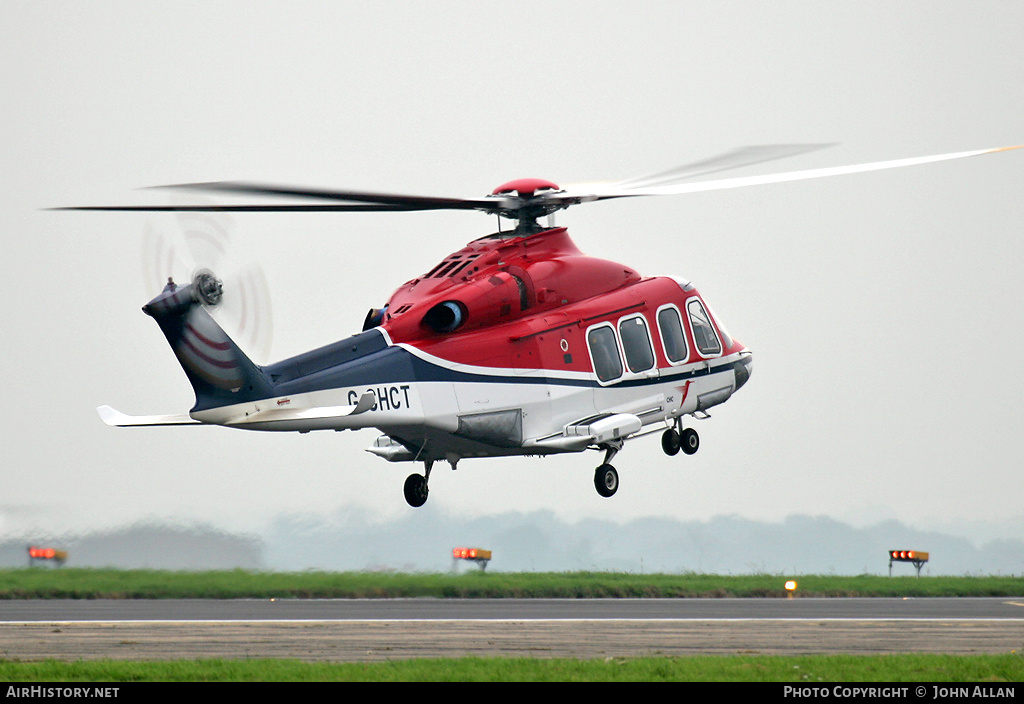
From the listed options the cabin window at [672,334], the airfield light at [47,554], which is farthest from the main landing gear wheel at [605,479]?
the airfield light at [47,554]

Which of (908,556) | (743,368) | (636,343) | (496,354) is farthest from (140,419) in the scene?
(908,556)

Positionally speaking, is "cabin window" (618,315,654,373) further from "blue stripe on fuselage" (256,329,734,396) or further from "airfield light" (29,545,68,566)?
"airfield light" (29,545,68,566)

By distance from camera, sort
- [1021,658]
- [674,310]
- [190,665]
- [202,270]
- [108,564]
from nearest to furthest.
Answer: [202,270] < [190,665] < [1021,658] < [674,310] < [108,564]

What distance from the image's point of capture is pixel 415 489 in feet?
83.3

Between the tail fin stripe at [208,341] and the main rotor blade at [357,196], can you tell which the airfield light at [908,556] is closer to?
the main rotor blade at [357,196]

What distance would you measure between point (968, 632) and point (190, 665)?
680 inches

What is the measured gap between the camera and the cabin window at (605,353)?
86.5ft

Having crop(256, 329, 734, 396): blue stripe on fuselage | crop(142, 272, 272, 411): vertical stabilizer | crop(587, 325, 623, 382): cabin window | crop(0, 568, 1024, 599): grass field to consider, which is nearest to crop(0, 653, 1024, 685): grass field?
crop(142, 272, 272, 411): vertical stabilizer

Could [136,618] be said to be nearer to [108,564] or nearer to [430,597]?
[108,564]

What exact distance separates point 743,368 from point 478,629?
28.6 feet

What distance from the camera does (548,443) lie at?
25156 mm

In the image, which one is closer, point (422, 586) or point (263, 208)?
point (263, 208)

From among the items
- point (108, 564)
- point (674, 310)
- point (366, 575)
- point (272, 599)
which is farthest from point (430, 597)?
point (674, 310)

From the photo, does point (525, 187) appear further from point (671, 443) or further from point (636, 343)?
point (671, 443)
